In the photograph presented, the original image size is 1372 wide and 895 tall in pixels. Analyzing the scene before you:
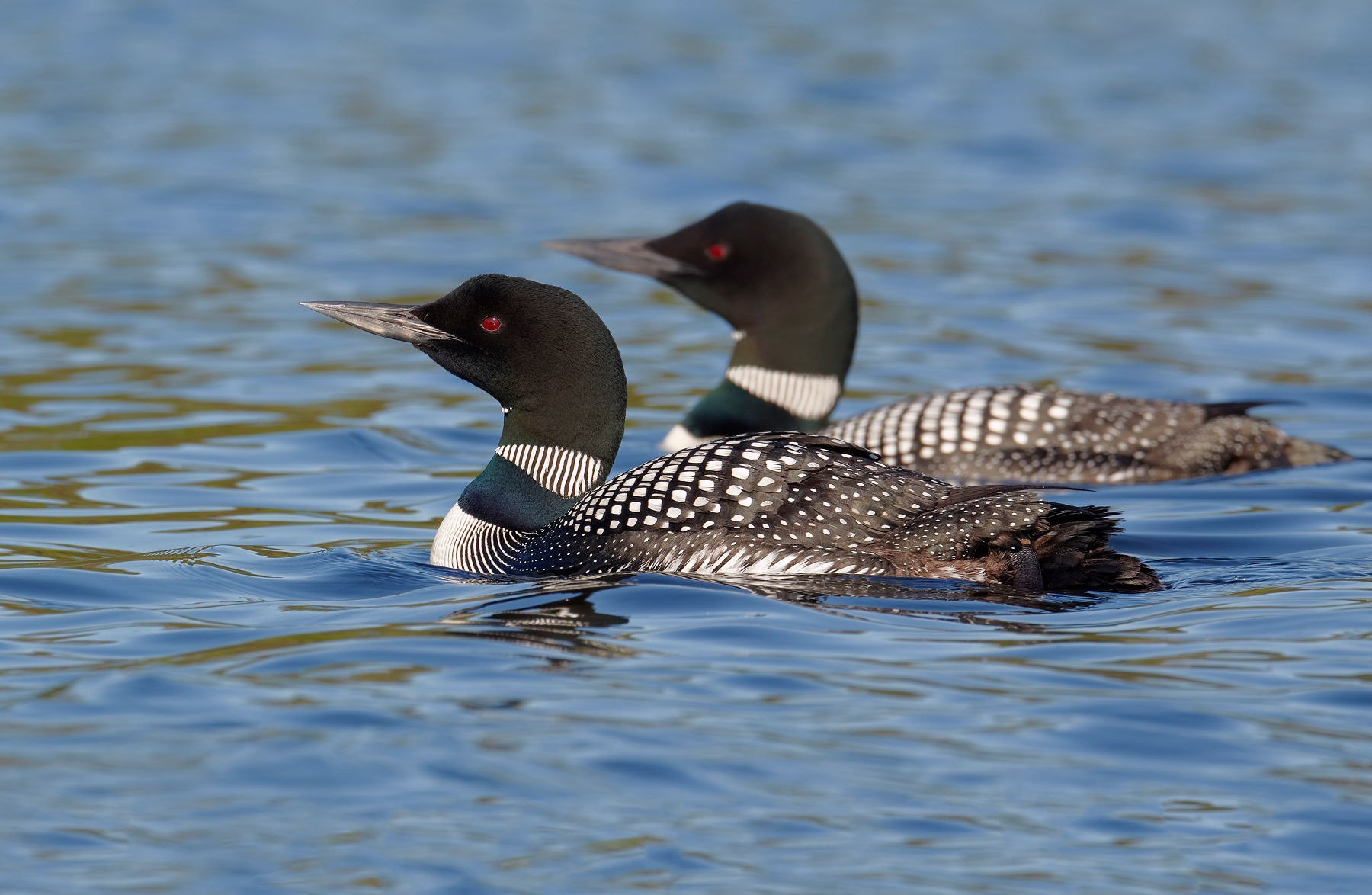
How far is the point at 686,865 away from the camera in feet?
10.3

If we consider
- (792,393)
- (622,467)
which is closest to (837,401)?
(792,393)

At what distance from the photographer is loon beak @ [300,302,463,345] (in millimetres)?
5211

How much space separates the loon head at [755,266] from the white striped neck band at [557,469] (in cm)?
180

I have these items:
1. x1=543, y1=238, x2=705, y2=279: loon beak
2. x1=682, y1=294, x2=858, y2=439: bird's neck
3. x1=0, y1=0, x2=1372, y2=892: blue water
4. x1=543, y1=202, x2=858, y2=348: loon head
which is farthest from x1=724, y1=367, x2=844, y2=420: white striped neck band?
x1=0, y1=0, x2=1372, y2=892: blue water

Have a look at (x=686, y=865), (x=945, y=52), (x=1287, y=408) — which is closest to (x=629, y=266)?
(x=1287, y=408)

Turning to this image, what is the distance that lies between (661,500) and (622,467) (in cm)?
213

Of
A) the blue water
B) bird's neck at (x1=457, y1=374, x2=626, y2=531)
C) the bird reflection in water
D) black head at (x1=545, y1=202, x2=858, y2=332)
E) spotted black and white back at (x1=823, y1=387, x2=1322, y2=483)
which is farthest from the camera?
black head at (x1=545, y1=202, x2=858, y2=332)

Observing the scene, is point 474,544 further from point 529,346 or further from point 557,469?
point 529,346

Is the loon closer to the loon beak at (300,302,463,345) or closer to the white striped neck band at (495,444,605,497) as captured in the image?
the loon beak at (300,302,463,345)

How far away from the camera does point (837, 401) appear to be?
7.10m

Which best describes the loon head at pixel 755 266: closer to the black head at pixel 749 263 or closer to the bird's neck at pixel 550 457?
the black head at pixel 749 263

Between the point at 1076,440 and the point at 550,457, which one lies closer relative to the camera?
the point at 550,457

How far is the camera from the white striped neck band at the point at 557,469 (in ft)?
17.1

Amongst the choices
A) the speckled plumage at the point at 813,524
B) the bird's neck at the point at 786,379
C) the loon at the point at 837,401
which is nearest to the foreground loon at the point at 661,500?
the speckled plumage at the point at 813,524
